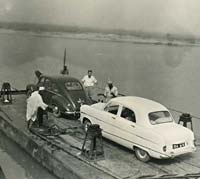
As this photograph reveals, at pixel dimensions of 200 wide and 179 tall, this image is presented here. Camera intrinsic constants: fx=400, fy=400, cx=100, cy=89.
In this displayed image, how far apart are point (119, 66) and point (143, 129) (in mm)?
18457

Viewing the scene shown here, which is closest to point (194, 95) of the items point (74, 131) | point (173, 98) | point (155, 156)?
point (173, 98)

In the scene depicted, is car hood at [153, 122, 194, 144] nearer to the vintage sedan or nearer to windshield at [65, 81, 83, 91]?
the vintage sedan

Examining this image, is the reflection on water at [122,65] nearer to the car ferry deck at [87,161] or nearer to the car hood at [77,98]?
the car hood at [77,98]

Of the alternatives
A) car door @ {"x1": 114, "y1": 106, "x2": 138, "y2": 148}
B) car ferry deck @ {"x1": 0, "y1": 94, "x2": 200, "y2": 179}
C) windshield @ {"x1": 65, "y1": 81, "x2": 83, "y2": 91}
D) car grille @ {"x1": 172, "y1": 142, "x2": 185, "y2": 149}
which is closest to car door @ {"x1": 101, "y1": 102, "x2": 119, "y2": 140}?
car door @ {"x1": 114, "y1": 106, "x2": 138, "y2": 148}

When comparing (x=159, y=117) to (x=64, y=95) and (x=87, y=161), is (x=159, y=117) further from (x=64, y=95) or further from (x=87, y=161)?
(x=64, y=95)

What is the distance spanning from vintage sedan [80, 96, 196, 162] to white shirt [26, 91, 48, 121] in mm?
945

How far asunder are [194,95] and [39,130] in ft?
33.0

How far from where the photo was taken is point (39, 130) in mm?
6926

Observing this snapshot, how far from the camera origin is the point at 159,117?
6117 millimetres

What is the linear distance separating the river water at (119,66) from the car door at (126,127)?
1431mm

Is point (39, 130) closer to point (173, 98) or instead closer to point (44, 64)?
point (173, 98)

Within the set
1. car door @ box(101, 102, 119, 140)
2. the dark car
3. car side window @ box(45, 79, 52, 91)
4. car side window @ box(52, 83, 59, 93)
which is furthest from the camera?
car side window @ box(45, 79, 52, 91)

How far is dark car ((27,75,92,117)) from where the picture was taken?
25.4 feet

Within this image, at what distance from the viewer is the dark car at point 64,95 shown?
25.4 ft
